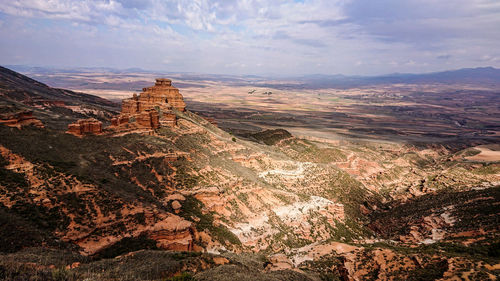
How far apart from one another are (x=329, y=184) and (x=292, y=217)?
18.2 m

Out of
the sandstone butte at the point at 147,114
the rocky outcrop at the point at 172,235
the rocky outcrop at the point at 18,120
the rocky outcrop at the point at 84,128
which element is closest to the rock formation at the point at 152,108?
the sandstone butte at the point at 147,114

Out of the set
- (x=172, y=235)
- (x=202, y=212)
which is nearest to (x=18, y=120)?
(x=172, y=235)

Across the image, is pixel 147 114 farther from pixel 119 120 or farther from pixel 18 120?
pixel 18 120

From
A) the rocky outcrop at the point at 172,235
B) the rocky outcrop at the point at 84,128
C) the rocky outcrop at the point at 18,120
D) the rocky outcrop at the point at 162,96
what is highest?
the rocky outcrop at the point at 162,96

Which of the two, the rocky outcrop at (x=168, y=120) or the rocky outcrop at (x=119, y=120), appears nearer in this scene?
the rocky outcrop at (x=119, y=120)

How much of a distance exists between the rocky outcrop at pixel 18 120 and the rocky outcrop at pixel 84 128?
3.70m

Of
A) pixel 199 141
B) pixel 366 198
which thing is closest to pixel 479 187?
pixel 366 198

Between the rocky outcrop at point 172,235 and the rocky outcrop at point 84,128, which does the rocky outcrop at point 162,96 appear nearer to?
the rocky outcrop at point 84,128

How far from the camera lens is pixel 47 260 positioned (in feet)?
63.4

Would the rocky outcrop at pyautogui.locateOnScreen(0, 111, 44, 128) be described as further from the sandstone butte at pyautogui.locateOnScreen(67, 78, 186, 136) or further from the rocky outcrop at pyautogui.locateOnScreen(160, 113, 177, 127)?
the rocky outcrop at pyautogui.locateOnScreen(160, 113, 177, 127)

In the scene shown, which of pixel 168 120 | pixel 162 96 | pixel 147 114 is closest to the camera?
pixel 147 114

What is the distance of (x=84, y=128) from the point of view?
1623 inches

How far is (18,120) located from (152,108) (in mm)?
21208

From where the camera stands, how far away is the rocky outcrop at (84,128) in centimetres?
4040
